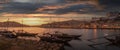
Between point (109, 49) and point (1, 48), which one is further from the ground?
point (1, 48)

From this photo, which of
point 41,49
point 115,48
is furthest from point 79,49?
point 41,49

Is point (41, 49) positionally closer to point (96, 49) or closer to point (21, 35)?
point (96, 49)

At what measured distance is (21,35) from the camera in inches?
4584

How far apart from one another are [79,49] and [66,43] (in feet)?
43.0

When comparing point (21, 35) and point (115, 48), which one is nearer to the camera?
point (115, 48)

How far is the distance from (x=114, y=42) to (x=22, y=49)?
4374 cm

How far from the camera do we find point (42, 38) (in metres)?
92.6

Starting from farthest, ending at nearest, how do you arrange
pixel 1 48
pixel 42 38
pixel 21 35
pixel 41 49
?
pixel 21 35 → pixel 42 38 → pixel 41 49 → pixel 1 48

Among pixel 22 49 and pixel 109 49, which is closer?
pixel 22 49

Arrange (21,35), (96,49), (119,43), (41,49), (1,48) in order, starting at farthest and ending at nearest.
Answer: (21,35), (119,43), (96,49), (41,49), (1,48)

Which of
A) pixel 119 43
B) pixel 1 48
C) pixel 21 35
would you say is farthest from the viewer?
pixel 21 35

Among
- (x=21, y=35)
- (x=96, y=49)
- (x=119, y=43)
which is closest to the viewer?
(x=96, y=49)

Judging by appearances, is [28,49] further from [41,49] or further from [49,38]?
[49,38]

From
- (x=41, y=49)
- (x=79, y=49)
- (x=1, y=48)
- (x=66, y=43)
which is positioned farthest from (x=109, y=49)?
(x=1, y=48)
